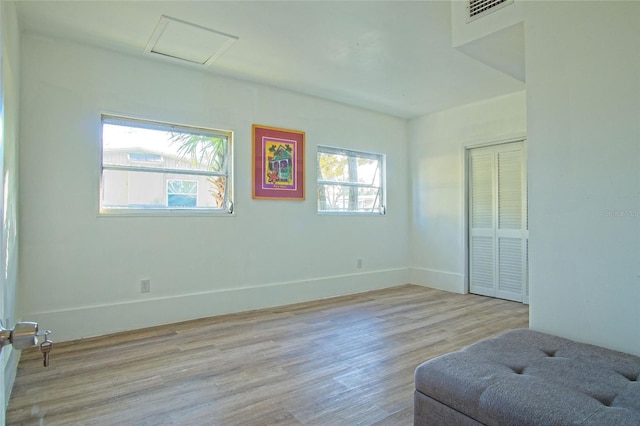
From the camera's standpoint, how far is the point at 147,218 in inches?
136

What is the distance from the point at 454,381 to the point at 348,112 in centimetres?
405

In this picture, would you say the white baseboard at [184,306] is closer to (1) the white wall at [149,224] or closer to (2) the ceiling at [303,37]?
(1) the white wall at [149,224]

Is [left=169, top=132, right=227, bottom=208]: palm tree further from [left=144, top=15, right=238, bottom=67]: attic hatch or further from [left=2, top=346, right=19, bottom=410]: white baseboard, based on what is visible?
[left=2, top=346, right=19, bottom=410]: white baseboard

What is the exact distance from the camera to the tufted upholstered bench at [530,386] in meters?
1.14

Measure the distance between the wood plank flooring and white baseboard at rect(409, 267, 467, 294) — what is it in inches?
41.4

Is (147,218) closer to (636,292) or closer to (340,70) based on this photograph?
(340,70)

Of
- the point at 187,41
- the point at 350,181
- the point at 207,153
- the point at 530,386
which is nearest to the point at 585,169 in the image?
the point at 530,386

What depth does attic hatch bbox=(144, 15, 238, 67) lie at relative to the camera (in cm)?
283

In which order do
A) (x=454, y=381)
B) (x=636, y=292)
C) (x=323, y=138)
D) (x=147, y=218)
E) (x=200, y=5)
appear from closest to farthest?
(x=454, y=381), (x=636, y=292), (x=200, y=5), (x=147, y=218), (x=323, y=138)

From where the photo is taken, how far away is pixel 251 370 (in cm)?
249

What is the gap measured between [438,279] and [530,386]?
408cm

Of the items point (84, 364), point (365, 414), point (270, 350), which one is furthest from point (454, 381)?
point (84, 364)

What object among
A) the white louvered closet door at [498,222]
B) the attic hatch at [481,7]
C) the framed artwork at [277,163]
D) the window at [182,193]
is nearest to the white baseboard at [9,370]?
the window at [182,193]

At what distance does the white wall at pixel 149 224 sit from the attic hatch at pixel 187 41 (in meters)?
0.31
